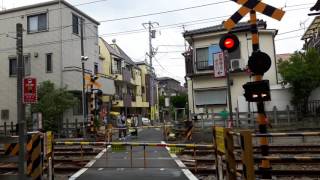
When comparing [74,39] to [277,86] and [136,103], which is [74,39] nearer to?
[277,86]

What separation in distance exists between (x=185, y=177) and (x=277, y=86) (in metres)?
21.7

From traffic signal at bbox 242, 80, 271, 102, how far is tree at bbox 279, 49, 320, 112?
2092 centimetres

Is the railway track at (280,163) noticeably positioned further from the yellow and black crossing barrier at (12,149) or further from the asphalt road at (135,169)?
the yellow and black crossing barrier at (12,149)

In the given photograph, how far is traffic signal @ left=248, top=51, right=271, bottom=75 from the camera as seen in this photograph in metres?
8.84

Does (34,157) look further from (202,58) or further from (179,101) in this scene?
(179,101)

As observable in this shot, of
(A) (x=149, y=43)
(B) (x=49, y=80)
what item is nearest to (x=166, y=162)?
(B) (x=49, y=80)

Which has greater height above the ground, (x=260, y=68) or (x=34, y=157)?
(x=260, y=68)

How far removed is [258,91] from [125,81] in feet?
164

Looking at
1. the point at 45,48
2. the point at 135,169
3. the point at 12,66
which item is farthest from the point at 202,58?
the point at 135,169

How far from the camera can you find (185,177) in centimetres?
1192

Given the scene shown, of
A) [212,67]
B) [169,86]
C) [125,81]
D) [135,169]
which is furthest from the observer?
[169,86]

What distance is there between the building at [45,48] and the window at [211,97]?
977cm

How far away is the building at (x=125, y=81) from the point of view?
171 ft

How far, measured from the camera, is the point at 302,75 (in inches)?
1126
